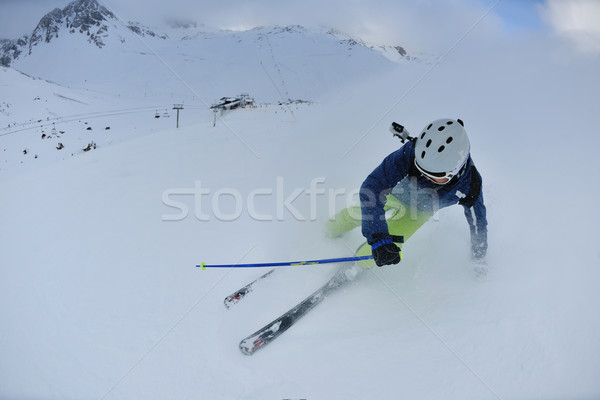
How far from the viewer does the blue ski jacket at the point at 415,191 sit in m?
2.93

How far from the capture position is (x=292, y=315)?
118 inches

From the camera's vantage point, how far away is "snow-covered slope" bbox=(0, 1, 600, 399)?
93.3 inches

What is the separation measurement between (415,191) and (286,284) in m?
1.90

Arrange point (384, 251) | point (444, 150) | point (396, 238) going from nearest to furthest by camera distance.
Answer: point (444, 150) < point (384, 251) < point (396, 238)

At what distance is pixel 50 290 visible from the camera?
121 inches

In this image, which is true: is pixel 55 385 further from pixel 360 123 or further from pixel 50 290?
pixel 360 123

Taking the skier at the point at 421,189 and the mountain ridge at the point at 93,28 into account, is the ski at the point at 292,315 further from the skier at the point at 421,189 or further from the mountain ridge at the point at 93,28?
the mountain ridge at the point at 93,28

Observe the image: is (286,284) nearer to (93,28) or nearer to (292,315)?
(292,315)

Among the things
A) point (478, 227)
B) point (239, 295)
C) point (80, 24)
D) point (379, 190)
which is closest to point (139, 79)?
point (239, 295)

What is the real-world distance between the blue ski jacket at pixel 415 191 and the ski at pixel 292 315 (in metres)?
0.71

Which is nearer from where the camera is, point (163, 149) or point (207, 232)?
point (207, 232)

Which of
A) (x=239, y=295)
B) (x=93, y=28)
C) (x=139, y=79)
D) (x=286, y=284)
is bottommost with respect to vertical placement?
(x=286, y=284)

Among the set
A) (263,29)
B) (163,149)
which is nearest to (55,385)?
(163,149)

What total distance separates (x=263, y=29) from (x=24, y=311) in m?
76.2
